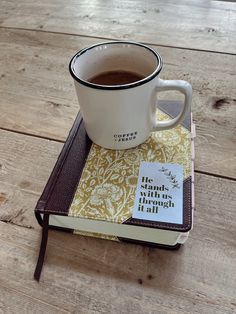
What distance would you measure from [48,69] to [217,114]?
362mm

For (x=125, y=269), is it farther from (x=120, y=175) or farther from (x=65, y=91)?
(x=65, y=91)

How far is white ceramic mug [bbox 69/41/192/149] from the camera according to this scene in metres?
0.37

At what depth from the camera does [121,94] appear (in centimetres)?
37

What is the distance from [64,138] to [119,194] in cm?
18

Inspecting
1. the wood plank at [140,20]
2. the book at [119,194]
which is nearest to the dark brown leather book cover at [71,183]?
the book at [119,194]

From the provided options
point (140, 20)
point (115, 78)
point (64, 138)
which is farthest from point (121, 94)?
point (140, 20)

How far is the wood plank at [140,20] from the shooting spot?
0.74 metres

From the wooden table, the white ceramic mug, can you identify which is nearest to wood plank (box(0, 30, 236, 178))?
the wooden table

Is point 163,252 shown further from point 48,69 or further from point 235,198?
point 48,69

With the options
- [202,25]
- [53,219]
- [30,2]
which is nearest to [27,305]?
[53,219]

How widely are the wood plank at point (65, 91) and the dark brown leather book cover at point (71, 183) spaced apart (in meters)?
0.06

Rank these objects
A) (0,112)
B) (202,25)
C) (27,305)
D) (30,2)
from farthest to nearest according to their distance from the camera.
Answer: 1. (30,2)
2. (202,25)
3. (0,112)
4. (27,305)

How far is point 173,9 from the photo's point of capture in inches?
33.7

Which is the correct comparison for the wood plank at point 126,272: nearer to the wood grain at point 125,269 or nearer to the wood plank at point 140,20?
the wood grain at point 125,269
